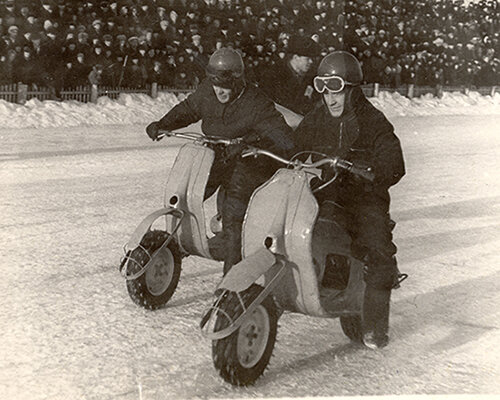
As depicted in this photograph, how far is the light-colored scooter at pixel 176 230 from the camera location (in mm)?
4641

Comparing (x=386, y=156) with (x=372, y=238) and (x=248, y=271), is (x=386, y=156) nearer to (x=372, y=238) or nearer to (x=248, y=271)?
(x=372, y=238)

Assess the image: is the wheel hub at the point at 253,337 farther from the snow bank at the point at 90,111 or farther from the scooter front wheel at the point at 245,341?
the snow bank at the point at 90,111

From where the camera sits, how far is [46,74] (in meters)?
16.4

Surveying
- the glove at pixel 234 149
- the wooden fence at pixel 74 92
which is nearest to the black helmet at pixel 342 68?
the glove at pixel 234 149

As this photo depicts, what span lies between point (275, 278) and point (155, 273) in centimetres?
129

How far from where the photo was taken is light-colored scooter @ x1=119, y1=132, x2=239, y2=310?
4.64 meters

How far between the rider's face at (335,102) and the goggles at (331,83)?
0.14ft

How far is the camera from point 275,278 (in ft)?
12.1

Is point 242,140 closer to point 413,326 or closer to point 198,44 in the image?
point 413,326

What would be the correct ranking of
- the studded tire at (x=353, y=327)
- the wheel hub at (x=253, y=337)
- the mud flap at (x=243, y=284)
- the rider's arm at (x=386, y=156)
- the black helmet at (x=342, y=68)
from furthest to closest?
the studded tire at (x=353, y=327), the black helmet at (x=342, y=68), the rider's arm at (x=386, y=156), the wheel hub at (x=253, y=337), the mud flap at (x=243, y=284)

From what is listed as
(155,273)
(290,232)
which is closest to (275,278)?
(290,232)

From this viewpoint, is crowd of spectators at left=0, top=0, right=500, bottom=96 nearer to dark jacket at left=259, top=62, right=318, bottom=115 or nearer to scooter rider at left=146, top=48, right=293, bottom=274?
dark jacket at left=259, top=62, right=318, bottom=115

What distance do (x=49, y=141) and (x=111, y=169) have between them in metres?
2.79

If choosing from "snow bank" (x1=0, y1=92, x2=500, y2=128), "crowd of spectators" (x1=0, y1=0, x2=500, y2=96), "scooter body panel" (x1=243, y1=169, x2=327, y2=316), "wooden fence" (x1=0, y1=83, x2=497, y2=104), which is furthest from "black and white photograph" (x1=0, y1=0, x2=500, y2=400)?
"wooden fence" (x1=0, y1=83, x2=497, y2=104)
